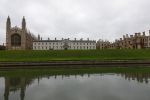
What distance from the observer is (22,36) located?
10688 centimetres

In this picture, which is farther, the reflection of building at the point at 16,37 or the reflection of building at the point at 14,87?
the reflection of building at the point at 16,37

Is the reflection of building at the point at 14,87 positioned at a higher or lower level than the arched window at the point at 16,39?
lower

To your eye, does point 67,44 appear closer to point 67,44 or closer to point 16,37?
point 67,44

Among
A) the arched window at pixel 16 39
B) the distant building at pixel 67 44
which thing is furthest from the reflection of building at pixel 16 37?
the distant building at pixel 67 44

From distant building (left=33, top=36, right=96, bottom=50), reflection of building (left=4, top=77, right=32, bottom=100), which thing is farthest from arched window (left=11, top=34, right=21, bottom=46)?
reflection of building (left=4, top=77, right=32, bottom=100)

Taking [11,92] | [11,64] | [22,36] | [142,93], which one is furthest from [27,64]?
[22,36]

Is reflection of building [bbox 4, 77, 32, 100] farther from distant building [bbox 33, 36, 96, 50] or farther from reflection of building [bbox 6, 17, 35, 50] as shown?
distant building [bbox 33, 36, 96, 50]

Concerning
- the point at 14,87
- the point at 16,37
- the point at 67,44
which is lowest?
the point at 14,87

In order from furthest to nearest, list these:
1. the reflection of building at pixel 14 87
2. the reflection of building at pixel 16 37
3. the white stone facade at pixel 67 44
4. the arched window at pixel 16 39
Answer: the white stone facade at pixel 67 44 < the arched window at pixel 16 39 < the reflection of building at pixel 16 37 < the reflection of building at pixel 14 87

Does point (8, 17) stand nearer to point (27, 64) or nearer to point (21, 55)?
point (21, 55)

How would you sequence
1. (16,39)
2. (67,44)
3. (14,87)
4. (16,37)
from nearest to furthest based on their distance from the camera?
1. (14,87)
2. (16,39)
3. (16,37)
4. (67,44)

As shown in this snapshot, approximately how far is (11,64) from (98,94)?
35217 mm

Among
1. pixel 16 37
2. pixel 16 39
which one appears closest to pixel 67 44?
pixel 16 37

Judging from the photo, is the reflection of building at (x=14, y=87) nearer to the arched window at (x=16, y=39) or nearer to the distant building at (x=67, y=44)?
the arched window at (x=16, y=39)
